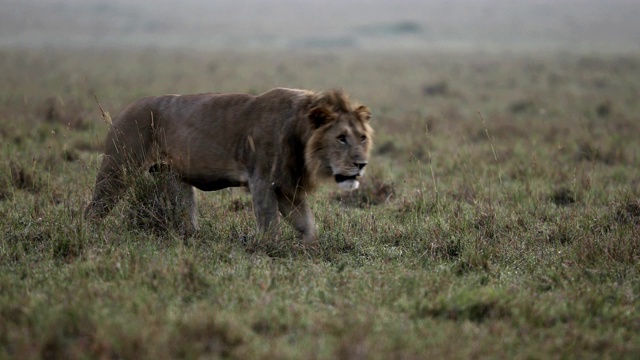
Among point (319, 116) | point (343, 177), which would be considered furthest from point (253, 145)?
point (343, 177)

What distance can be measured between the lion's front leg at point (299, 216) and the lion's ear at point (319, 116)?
81cm

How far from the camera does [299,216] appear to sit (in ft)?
23.6

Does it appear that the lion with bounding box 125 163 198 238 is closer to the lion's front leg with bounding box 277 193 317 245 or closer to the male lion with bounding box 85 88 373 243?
the male lion with bounding box 85 88 373 243

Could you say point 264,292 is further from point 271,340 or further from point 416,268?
point 416,268

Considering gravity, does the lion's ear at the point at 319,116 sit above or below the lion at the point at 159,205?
above

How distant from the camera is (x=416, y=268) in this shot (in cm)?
668

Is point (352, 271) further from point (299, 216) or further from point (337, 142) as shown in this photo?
point (337, 142)

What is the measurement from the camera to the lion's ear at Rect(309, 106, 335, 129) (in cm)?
671

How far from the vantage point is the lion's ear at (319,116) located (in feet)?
22.0

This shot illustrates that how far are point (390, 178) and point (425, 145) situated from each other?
11.8 feet

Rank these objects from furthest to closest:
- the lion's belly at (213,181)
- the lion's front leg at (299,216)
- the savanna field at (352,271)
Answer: the lion's belly at (213,181)
the lion's front leg at (299,216)
the savanna field at (352,271)

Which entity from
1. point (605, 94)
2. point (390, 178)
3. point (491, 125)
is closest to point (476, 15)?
point (605, 94)

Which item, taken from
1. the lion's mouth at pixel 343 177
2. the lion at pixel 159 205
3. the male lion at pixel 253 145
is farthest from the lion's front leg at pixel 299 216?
the lion at pixel 159 205

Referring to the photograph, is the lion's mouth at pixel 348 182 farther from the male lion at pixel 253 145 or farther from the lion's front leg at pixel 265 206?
the lion's front leg at pixel 265 206
